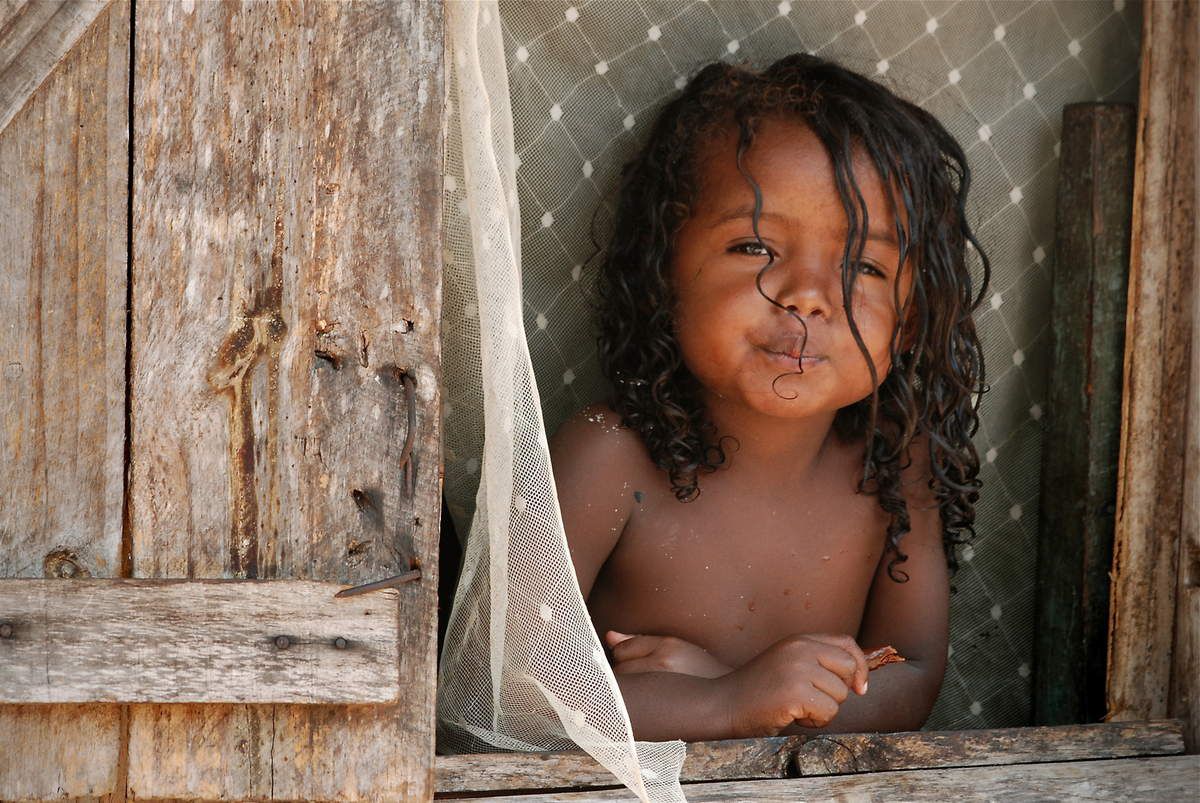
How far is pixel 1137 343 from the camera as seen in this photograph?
1.79 metres

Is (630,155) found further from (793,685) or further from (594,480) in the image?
(793,685)

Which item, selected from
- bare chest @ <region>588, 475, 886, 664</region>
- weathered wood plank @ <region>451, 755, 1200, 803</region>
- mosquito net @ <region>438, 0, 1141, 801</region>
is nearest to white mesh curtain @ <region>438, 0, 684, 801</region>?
mosquito net @ <region>438, 0, 1141, 801</region>

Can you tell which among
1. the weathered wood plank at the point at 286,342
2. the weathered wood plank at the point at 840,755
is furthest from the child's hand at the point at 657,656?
the weathered wood plank at the point at 286,342

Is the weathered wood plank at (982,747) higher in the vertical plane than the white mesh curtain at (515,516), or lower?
lower

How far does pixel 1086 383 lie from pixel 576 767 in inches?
41.0

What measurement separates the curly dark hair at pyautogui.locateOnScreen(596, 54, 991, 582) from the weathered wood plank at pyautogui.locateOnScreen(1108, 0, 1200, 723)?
226 millimetres

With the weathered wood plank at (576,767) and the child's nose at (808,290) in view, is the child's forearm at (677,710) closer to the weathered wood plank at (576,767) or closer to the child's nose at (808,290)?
the weathered wood plank at (576,767)

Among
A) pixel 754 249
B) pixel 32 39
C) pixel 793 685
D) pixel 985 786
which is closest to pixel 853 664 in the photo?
pixel 793 685

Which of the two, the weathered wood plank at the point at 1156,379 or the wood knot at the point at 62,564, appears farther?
the weathered wood plank at the point at 1156,379

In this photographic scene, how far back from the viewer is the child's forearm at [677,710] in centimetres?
157

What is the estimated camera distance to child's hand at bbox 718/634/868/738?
154 centimetres

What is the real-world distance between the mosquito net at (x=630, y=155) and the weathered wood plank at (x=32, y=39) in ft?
1.24

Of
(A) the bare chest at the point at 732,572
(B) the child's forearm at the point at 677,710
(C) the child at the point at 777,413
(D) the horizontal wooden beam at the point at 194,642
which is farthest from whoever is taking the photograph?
(A) the bare chest at the point at 732,572

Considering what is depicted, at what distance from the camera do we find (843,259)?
168cm
